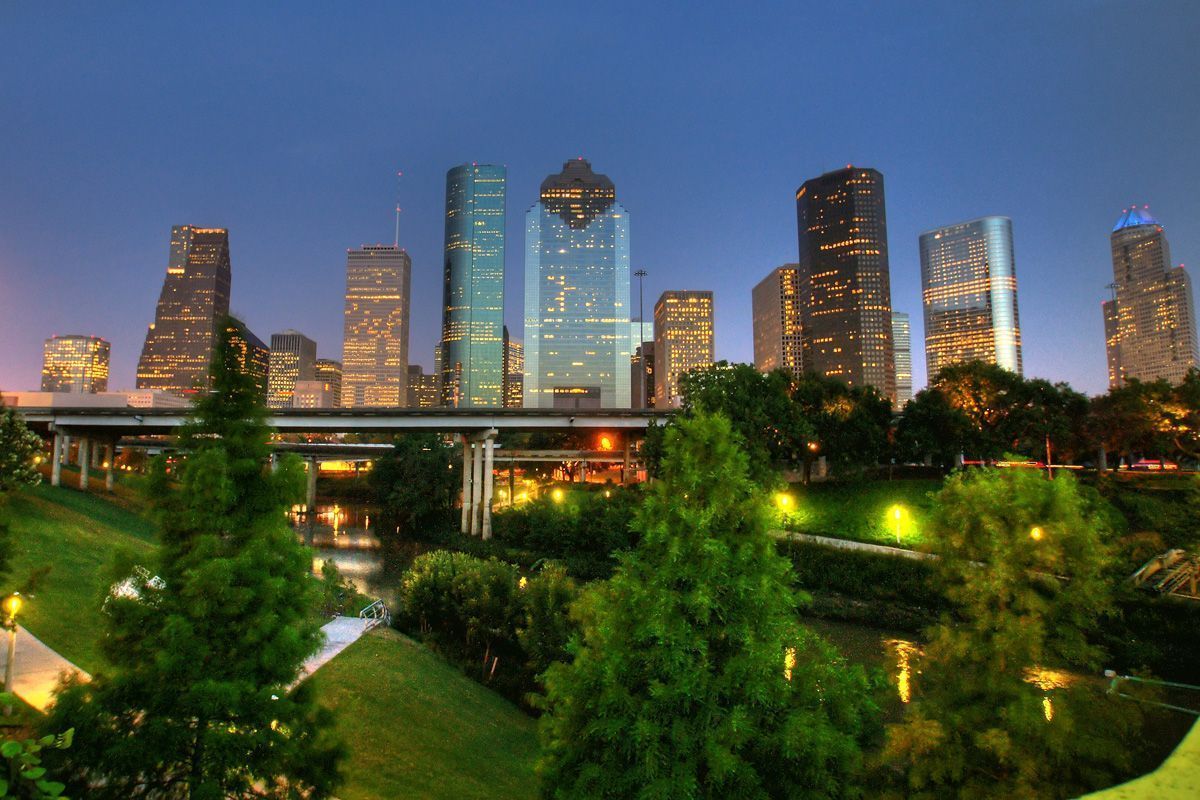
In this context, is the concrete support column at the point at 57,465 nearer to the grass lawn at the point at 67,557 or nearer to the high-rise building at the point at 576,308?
the grass lawn at the point at 67,557

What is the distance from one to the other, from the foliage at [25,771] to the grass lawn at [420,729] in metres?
7.52

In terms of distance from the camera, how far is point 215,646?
282 inches

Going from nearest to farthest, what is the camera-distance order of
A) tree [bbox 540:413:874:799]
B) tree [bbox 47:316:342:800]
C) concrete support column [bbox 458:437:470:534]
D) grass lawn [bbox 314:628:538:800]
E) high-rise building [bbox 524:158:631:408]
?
tree [bbox 47:316:342:800] → tree [bbox 540:413:874:799] → grass lawn [bbox 314:628:538:800] → concrete support column [bbox 458:437:470:534] → high-rise building [bbox 524:158:631:408]

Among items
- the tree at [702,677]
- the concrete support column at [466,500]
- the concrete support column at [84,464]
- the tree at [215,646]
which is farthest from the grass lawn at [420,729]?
the concrete support column at [84,464]

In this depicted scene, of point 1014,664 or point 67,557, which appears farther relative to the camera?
point 67,557

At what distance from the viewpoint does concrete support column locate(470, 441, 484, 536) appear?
57719 mm

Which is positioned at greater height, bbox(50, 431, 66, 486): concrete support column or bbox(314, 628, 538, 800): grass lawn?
bbox(50, 431, 66, 486): concrete support column

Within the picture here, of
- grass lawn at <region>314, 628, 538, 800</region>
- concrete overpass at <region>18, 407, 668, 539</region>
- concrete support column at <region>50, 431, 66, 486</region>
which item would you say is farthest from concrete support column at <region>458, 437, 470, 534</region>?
grass lawn at <region>314, 628, 538, 800</region>

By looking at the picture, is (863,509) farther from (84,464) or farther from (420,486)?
(84,464)

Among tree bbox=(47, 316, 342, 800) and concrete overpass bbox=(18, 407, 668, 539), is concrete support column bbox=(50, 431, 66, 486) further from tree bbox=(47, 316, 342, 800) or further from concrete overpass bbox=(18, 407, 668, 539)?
tree bbox=(47, 316, 342, 800)

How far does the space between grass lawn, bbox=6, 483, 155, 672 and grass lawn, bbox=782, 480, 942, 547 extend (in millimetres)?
38191

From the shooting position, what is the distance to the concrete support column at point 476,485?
5772 centimetres

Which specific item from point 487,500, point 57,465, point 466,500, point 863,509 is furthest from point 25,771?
point 57,465

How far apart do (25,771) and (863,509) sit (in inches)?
1948
